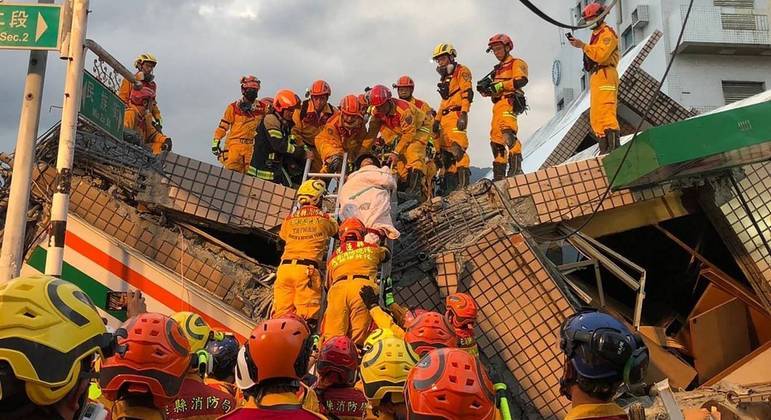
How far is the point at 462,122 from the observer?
9.75 meters

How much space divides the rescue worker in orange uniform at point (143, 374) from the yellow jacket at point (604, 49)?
7.01 m

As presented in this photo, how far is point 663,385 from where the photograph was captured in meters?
2.49

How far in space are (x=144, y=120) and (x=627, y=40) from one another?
18.5 meters

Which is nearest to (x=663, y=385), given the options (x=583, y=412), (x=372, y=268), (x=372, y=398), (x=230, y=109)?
(x=583, y=412)

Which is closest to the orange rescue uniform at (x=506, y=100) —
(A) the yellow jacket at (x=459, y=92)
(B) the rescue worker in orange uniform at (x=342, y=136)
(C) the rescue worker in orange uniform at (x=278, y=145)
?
(A) the yellow jacket at (x=459, y=92)

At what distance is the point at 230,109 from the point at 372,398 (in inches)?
273

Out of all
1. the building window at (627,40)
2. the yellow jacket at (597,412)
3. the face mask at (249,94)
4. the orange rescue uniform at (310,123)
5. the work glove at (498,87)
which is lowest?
the yellow jacket at (597,412)

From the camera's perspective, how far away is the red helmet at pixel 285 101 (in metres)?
8.81

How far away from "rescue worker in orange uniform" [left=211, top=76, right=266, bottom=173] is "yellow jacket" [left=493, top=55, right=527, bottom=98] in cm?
321

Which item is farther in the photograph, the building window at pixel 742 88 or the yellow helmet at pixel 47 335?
the building window at pixel 742 88

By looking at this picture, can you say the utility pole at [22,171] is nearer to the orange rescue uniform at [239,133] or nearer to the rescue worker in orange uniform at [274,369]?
the rescue worker in orange uniform at [274,369]

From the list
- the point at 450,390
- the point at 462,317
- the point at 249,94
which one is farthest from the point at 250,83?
the point at 450,390

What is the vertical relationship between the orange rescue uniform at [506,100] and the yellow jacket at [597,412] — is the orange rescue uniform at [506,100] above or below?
above

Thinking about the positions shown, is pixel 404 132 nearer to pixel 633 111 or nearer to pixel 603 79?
pixel 603 79
